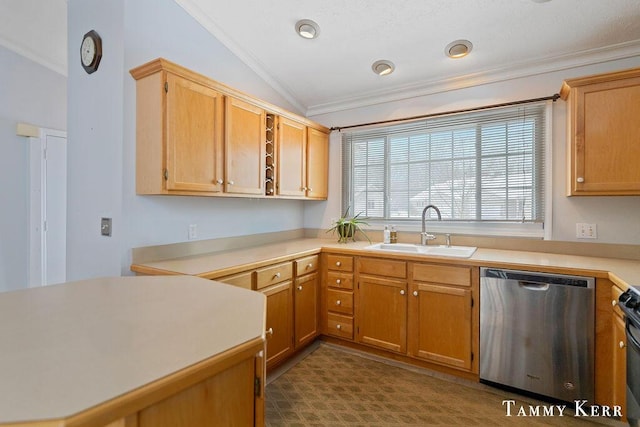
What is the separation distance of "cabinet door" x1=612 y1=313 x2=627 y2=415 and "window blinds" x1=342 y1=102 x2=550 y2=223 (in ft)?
3.41

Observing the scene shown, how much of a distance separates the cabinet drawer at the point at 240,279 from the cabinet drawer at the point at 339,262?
90 cm

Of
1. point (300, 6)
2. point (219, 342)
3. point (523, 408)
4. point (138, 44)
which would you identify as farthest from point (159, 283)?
point (523, 408)

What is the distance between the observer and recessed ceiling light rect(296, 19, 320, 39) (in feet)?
7.91

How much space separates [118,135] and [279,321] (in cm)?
170

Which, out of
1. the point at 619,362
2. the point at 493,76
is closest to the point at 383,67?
the point at 493,76

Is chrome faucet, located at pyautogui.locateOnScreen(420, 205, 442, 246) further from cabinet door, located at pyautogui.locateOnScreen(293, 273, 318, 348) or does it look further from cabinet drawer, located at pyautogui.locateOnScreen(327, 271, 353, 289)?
cabinet door, located at pyautogui.locateOnScreen(293, 273, 318, 348)

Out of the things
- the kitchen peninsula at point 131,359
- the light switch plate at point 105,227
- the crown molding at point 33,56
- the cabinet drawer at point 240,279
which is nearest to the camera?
the kitchen peninsula at point 131,359

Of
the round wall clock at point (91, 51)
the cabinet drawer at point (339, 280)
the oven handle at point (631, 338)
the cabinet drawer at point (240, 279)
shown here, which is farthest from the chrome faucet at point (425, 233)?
the round wall clock at point (91, 51)

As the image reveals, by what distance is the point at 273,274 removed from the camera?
7.56 ft

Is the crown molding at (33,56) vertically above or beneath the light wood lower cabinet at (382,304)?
above

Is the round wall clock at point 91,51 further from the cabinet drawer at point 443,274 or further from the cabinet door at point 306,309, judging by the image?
the cabinet drawer at point 443,274

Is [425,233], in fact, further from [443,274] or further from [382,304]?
[382,304]

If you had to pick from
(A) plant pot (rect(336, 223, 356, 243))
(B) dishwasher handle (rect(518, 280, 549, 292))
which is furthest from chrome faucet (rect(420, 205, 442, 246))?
(B) dishwasher handle (rect(518, 280, 549, 292))

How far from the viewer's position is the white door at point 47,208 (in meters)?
3.26
